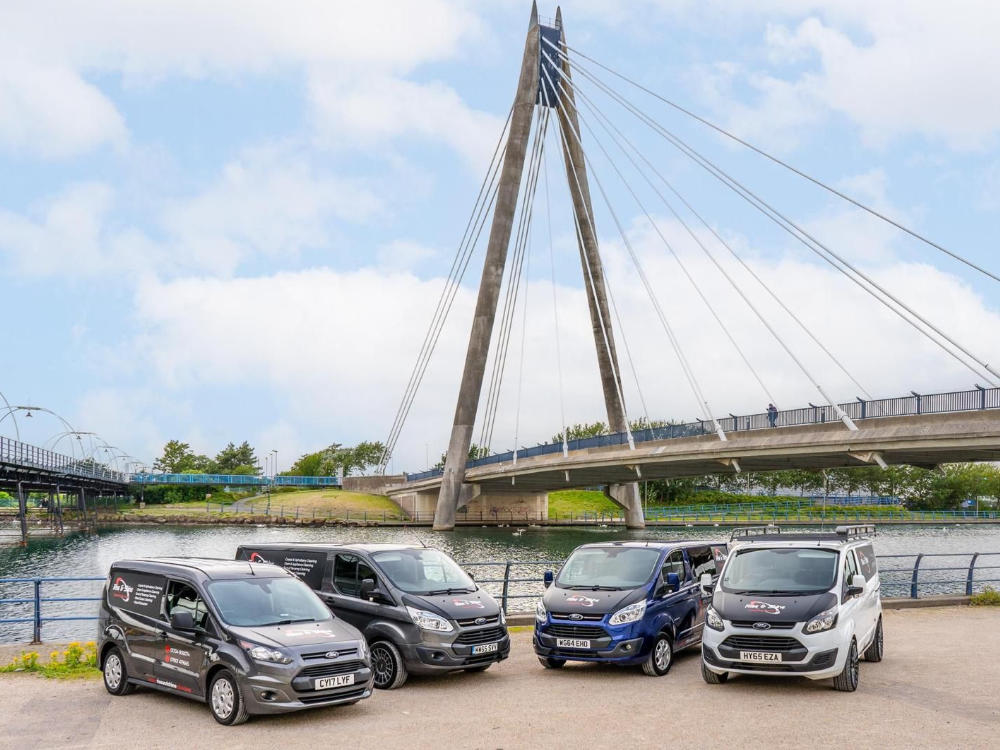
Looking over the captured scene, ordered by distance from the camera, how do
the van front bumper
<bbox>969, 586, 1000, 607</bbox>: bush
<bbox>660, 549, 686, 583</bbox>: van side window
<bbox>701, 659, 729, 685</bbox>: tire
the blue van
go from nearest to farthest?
the van front bumper
<bbox>701, 659, 729, 685</bbox>: tire
the blue van
<bbox>660, 549, 686, 583</bbox>: van side window
<bbox>969, 586, 1000, 607</bbox>: bush

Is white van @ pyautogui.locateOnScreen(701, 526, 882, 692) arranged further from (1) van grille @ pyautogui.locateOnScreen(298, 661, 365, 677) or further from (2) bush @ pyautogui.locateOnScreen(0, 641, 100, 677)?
(2) bush @ pyautogui.locateOnScreen(0, 641, 100, 677)

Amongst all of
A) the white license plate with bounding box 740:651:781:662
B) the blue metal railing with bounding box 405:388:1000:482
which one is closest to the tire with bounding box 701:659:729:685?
the white license plate with bounding box 740:651:781:662

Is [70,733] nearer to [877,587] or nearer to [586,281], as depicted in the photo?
[877,587]

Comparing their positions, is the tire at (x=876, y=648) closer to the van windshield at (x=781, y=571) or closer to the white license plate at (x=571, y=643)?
the van windshield at (x=781, y=571)

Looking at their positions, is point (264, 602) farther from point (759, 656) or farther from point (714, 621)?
point (759, 656)

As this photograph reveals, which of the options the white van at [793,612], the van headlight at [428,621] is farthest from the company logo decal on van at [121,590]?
the white van at [793,612]

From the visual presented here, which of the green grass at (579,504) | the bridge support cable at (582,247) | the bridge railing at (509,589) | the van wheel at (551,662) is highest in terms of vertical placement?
the bridge support cable at (582,247)

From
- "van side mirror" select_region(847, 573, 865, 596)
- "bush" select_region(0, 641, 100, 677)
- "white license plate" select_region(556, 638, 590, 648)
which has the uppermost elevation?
"van side mirror" select_region(847, 573, 865, 596)

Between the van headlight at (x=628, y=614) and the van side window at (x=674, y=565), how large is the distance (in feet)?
3.13

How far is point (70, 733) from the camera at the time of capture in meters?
10.3

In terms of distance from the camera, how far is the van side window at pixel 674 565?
49.2 ft

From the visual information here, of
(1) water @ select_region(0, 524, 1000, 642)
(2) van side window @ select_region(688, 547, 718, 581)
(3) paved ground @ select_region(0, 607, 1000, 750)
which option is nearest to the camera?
(3) paved ground @ select_region(0, 607, 1000, 750)

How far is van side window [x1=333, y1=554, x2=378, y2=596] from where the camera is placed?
45.9 ft

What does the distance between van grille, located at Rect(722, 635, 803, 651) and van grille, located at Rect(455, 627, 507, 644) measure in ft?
10.4
